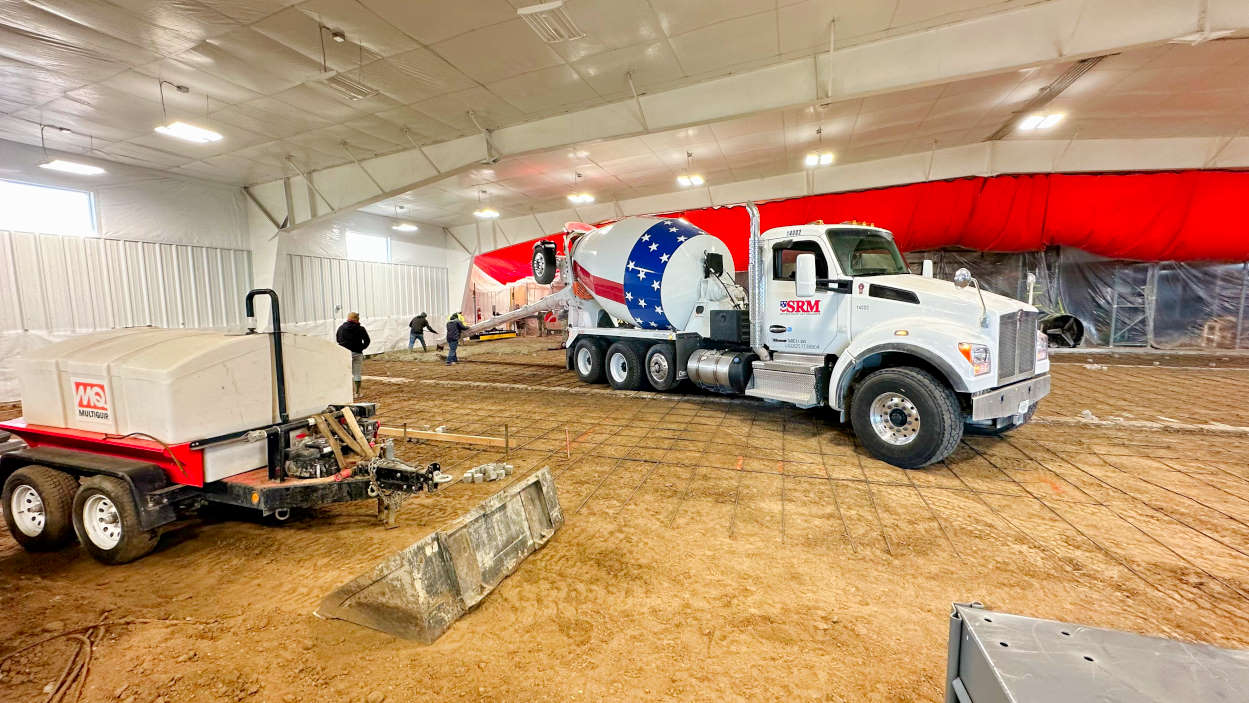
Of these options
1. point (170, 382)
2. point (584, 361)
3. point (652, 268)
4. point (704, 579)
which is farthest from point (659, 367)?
point (170, 382)

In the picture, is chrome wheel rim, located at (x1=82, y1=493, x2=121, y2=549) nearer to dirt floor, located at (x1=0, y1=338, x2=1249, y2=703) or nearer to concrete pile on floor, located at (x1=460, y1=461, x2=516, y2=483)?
dirt floor, located at (x1=0, y1=338, x2=1249, y2=703)

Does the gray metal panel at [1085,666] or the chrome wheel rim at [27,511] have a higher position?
the gray metal panel at [1085,666]

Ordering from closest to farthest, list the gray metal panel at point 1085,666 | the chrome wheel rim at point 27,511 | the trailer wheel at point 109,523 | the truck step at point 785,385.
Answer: the gray metal panel at point 1085,666
the trailer wheel at point 109,523
the chrome wheel rim at point 27,511
the truck step at point 785,385

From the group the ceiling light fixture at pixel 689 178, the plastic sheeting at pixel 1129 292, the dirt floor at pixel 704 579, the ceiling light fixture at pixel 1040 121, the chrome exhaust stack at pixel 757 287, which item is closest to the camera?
the dirt floor at pixel 704 579

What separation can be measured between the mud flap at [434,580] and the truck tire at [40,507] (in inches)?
107

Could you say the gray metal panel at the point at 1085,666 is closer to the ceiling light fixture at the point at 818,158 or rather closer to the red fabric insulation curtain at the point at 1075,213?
the ceiling light fixture at the point at 818,158

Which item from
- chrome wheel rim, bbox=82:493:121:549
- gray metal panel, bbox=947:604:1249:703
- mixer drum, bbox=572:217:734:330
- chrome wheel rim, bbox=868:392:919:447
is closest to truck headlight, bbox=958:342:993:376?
chrome wheel rim, bbox=868:392:919:447

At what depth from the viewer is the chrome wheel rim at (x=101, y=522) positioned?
12.3 ft

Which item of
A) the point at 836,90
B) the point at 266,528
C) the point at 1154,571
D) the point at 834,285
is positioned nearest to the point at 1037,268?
the point at 836,90

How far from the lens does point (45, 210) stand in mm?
11594

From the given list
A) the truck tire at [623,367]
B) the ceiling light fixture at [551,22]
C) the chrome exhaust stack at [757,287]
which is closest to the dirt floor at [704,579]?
the chrome exhaust stack at [757,287]

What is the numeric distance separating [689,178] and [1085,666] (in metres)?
16.8

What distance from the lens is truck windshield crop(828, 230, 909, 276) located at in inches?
272

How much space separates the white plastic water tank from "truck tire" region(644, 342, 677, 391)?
255 inches
